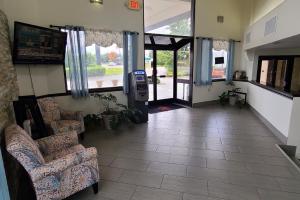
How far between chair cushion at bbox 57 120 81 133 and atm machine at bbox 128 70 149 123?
1508mm

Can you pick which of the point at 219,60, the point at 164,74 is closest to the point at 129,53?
the point at 164,74

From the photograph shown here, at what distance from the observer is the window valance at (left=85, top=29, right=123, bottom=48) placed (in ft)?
14.0

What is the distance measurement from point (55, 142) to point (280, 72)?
A: 5798 mm

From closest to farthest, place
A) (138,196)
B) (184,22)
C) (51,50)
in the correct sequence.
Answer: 1. (138,196)
2. (51,50)
3. (184,22)

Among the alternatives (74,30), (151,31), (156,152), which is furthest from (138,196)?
(151,31)

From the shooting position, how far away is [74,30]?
403 centimetres

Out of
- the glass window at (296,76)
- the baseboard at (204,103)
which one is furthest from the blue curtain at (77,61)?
the glass window at (296,76)

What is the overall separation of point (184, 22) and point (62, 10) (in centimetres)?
349

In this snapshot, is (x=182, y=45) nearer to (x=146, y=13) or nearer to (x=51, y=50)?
(x=146, y=13)

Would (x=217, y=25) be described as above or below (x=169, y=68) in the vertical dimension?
above

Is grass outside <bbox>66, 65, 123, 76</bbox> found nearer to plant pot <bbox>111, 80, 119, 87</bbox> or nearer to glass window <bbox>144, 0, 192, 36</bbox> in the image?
plant pot <bbox>111, 80, 119, 87</bbox>

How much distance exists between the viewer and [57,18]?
3.92 metres

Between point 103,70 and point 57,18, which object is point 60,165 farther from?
point 57,18

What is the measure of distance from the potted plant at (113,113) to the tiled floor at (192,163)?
0.79ft
